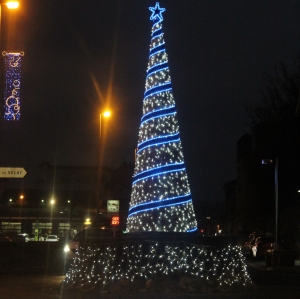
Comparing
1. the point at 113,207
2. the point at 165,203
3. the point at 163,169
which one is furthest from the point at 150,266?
the point at 113,207

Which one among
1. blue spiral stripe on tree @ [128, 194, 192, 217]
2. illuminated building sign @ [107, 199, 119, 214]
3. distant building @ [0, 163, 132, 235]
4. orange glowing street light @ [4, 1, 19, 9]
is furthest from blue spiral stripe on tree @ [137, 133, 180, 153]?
distant building @ [0, 163, 132, 235]

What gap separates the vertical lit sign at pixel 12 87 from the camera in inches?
693

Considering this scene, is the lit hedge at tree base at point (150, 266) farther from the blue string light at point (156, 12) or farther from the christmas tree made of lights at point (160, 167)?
the blue string light at point (156, 12)

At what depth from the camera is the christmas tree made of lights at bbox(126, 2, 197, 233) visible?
88.6ft

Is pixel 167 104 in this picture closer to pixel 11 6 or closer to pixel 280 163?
pixel 11 6

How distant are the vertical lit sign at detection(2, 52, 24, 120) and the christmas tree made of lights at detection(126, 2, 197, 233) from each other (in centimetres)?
1030

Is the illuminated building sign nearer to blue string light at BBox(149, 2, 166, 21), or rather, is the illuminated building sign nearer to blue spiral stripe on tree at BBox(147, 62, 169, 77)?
blue spiral stripe on tree at BBox(147, 62, 169, 77)

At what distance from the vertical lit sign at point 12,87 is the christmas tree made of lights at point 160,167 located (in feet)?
33.8

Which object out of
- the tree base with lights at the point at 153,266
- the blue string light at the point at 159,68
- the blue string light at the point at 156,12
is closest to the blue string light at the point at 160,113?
the blue string light at the point at 159,68

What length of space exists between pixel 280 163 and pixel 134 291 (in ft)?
92.8

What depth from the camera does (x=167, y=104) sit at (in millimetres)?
27469

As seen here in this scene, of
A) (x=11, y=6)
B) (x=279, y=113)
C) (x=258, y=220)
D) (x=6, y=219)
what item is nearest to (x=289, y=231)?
(x=258, y=220)

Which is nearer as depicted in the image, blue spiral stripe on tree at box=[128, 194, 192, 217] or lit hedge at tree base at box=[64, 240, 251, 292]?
lit hedge at tree base at box=[64, 240, 251, 292]

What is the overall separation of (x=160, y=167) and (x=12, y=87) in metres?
10.6
